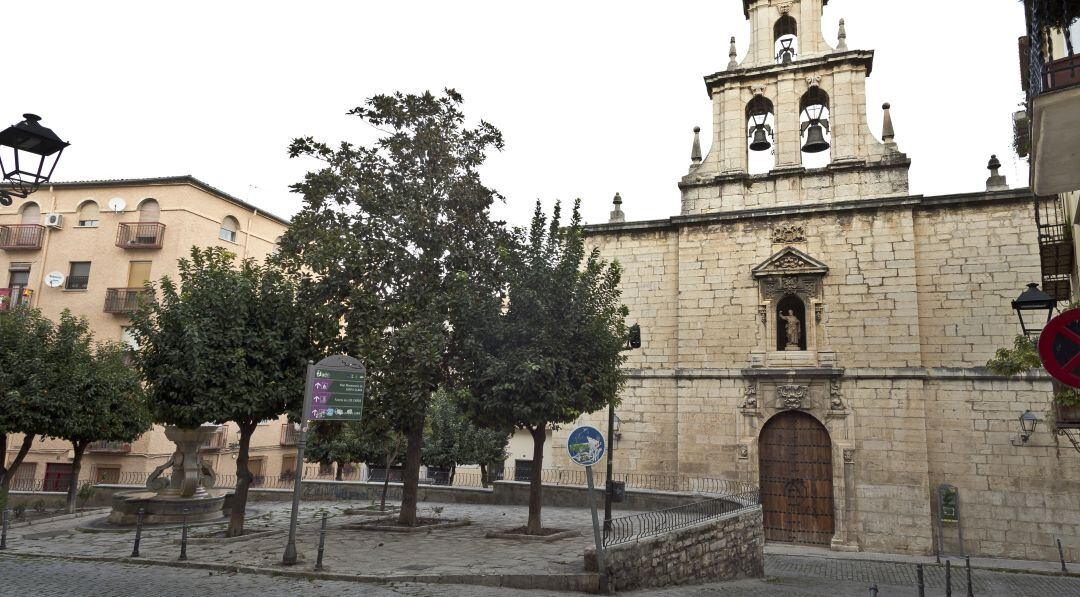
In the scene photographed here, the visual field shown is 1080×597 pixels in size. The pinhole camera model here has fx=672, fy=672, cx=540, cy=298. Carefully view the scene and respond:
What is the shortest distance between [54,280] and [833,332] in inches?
1197

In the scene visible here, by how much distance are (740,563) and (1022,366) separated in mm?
6236

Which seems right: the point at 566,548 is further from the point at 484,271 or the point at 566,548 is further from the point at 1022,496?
the point at 1022,496

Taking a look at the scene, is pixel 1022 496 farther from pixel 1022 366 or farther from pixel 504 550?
pixel 504 550

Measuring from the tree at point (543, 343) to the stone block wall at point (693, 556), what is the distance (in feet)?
10.1

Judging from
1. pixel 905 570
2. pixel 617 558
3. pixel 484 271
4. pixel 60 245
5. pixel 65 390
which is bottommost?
Answer: pixel 905 570

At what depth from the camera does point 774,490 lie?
19094mm

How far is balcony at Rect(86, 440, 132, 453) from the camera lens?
1026 inches

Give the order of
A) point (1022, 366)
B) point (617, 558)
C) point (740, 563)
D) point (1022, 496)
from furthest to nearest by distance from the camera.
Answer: point (1022, 496) < point (740, 563) < point (1022, 366) < point (617, 558)

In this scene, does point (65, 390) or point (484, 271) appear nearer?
point (484, 271)

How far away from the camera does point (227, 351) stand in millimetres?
13250

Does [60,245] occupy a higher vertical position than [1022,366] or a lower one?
higher

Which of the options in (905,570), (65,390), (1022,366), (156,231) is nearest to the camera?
(1022,366)

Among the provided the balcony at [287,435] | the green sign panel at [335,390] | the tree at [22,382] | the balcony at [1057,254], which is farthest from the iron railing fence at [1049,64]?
the balcony at [287,435]

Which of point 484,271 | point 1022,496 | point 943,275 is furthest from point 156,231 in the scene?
point 1022,496
